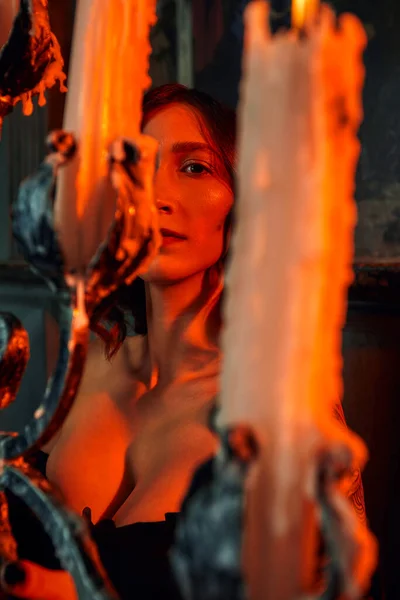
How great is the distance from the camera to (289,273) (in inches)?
10.0

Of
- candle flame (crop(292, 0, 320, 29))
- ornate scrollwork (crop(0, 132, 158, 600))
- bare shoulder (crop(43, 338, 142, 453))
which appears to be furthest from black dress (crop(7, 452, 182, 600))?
candle flame (crop(292, 0, 320, 29))

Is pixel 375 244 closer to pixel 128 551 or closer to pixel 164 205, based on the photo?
pixel 164 205

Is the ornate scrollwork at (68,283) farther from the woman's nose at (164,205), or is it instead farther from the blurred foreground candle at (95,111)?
the woman's nose at (164,205)

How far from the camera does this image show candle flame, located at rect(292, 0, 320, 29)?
0.29m

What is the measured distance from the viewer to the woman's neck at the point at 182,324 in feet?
3.17

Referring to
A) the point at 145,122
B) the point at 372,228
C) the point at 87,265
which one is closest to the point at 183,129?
the point at 145,122

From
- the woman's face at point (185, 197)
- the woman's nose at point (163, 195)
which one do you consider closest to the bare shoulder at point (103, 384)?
the woman's face at point (185, 197)

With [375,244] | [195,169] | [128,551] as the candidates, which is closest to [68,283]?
[128,551]

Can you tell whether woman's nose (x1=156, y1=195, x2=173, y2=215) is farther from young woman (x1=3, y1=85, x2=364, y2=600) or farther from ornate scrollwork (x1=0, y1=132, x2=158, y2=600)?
ornate scrollwork (x1=0, y1=132, x2=158, y2=600)

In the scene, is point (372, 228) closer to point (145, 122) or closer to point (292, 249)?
point (145, 122)

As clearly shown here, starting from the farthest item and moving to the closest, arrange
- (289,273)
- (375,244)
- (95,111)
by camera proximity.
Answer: (375,244)
(95,111)
(289,273)

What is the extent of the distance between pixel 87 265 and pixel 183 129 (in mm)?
593

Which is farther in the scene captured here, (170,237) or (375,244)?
(375,244)

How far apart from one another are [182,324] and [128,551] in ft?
1.23
